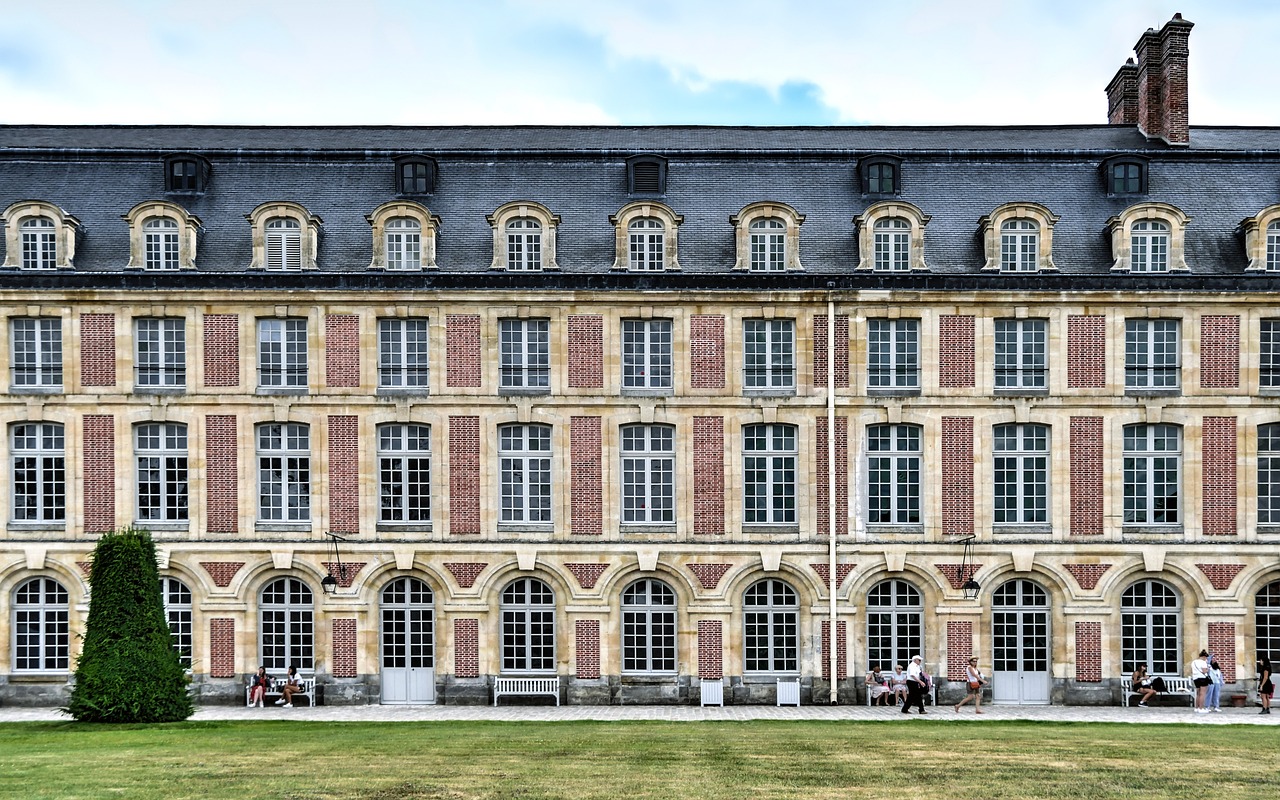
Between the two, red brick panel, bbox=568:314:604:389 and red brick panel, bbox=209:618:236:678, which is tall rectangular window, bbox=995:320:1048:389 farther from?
red brick panel, bbox=209:618:236:678

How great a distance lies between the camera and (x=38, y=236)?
100 ft

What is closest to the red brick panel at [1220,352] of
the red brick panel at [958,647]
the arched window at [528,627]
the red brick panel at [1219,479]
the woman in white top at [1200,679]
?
the red brick panel at [1219,479]

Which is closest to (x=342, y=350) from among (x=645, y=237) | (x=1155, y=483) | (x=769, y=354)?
(x=645, y=237)

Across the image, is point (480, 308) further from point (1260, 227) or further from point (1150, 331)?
point (1260, 227)

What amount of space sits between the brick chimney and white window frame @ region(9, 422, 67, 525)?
95.6ft

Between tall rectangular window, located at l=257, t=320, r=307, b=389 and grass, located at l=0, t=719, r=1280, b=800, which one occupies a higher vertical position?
tall rectangular window, located at l=257, t=320, r=307, b=389

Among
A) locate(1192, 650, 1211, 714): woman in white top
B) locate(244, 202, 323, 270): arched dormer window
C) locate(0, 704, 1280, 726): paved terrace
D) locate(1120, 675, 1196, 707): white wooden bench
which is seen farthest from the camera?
locate(244, 202, 323, 270): arched dormer window

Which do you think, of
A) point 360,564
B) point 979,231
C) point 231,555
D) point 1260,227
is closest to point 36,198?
point 231,555

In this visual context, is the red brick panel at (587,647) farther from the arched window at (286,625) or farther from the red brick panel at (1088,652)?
the red brick panel at (1088,652)

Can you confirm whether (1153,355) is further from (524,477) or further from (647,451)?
(524,477)

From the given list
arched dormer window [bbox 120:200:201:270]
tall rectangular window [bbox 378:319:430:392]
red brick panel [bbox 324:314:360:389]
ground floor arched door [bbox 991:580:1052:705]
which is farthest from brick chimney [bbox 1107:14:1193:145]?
arched dormer window [bbox 120:200:201:270]

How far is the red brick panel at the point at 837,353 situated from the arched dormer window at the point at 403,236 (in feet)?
30.8

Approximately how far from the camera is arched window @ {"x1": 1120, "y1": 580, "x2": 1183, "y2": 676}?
99.6 feet

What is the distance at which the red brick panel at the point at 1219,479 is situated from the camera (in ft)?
99.2
